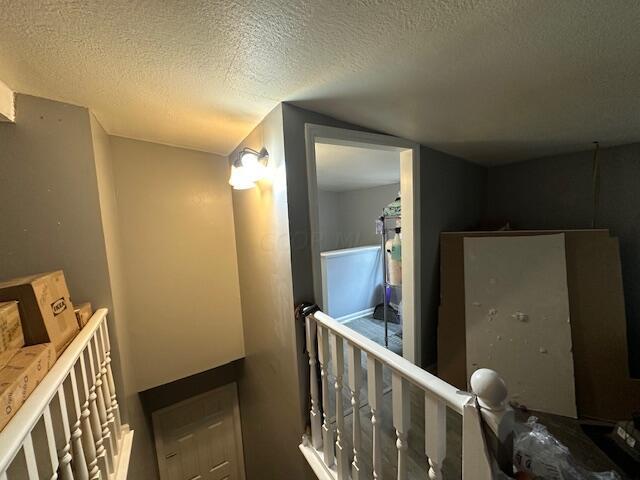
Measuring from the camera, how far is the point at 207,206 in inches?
83.6

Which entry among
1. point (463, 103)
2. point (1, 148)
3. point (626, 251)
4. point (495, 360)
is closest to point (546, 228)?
point (626, 251)

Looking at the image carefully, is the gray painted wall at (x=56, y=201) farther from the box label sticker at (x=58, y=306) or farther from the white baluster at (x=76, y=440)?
the white baluster at (x=76, y=440)

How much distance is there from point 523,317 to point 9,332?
8.40ft

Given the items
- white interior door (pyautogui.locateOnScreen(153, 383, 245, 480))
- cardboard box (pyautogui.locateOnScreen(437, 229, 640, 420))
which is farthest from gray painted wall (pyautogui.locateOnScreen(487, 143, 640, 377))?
white interior door (pyautogui.locateOnScreen(153, 383, 245, 480))

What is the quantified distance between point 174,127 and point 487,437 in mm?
2029

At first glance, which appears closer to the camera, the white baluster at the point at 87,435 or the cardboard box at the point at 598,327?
the white baluster at the point at 87,435

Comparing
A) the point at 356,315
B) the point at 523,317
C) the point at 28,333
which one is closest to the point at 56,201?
the point at 28,333

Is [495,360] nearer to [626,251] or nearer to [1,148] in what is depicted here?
[626,251]

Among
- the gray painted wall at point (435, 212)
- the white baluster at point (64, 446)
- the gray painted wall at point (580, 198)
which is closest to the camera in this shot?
the white baluster at point (64, 446)

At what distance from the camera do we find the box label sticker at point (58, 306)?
0.95m

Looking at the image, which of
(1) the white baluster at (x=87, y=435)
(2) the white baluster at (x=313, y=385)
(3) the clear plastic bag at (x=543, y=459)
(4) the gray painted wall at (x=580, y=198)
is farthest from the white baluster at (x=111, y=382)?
(4) the gray painted wall at (x=580, y=198)

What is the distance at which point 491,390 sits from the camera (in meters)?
0.53

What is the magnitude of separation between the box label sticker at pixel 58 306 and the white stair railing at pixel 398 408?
1011 millimetres

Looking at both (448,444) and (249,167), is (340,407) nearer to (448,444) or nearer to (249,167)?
(448,444)
